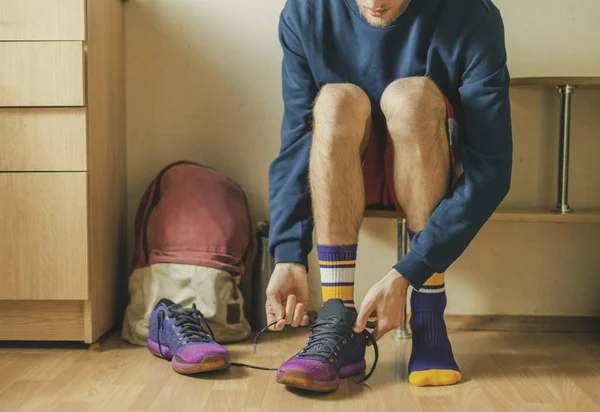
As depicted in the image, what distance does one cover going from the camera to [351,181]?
1437 millimetres

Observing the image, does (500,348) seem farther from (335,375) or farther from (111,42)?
(111,42)

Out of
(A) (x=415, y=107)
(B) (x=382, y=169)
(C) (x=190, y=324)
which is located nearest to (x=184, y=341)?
(C) (x=190, y=324)

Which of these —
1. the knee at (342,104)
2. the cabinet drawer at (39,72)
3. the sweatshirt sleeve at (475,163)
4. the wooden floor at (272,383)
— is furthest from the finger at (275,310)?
the cabinet drawer at (39,72)

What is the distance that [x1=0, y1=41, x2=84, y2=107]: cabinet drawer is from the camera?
1.62 m

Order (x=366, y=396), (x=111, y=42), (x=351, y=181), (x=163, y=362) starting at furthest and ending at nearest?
1. (x=111, y=42)
2. (x=163, y=362)
3. (x=351, y=181)
4. (x=366, y=396)

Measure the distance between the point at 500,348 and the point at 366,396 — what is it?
55 centimetres

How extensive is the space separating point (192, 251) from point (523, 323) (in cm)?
93

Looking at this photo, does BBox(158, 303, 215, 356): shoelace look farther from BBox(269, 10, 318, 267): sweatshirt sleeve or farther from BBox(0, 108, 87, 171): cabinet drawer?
BBox(0, 108, 87, 171): cabinet drawer

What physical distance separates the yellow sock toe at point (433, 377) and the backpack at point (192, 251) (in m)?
0.53

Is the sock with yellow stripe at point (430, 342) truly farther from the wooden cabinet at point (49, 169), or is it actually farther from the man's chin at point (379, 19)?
the wooden cabinet at point (49, 169)

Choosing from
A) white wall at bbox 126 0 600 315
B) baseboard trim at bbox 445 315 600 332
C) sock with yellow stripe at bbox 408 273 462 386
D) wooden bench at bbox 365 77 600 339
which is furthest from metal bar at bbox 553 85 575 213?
sock with yellow stripe at bbox 408 273 462 386

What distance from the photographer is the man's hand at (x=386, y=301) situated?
4.51ft

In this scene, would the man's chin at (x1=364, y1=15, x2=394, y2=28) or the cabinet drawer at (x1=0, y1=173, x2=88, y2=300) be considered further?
the cabinet drawer at (x1=0, y1=173, x2=88, y2=300)

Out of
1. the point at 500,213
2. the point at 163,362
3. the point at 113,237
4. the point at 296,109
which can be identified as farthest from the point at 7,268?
the point at 500,213
